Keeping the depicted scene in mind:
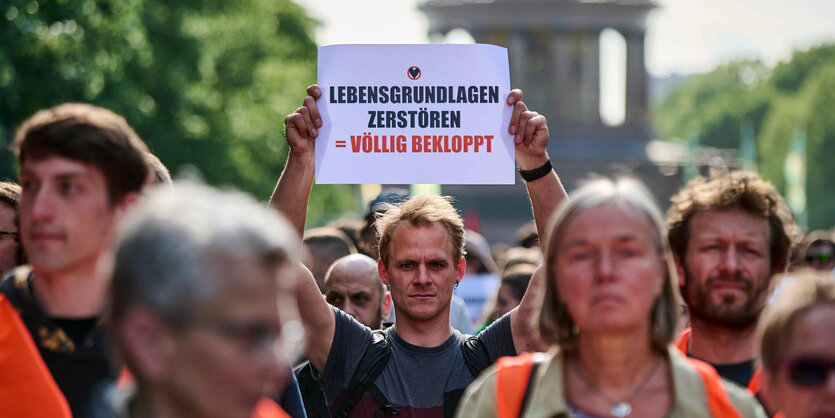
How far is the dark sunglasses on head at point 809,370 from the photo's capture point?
3.61 m

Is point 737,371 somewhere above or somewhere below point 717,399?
below

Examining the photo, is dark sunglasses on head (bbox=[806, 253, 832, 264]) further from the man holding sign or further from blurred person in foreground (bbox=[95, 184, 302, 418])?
blurred person in foreground (bbox=[95, 184, 302, 418])

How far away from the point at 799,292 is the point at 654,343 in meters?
0.39

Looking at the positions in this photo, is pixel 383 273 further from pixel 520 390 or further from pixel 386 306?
pixel 520 390

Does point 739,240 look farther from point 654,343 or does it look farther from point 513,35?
point 513,35

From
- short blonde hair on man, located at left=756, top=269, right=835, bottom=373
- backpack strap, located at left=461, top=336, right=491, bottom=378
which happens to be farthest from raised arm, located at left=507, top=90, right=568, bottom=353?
short blonde hair on man, located at left=756, top=269, right=835, bottom=373

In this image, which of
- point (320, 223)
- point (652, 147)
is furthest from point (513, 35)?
point (320, 223)

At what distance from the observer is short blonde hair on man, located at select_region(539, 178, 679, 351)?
3867 millimetres

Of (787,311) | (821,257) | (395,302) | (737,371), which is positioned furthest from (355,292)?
(821,257)

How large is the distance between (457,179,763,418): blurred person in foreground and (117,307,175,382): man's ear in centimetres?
103

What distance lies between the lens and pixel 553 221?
3941 millimetres

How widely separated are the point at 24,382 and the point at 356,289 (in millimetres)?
3866

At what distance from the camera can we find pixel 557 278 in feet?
12.9

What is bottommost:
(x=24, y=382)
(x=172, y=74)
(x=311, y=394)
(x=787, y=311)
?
(x=311, y=394)
